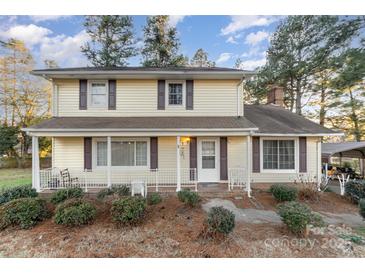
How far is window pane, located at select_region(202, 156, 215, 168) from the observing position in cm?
847

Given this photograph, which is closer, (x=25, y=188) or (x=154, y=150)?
(x=25, y=188)

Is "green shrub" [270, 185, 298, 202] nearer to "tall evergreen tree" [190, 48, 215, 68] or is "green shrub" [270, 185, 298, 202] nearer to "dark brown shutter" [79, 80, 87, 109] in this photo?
"dark brown shutter" [79, 80, 87, 109]

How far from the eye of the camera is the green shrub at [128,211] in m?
4.84

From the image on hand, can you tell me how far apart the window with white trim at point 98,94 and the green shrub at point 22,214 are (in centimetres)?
498

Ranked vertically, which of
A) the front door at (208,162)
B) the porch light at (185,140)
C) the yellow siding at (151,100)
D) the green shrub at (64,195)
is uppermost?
the yellow siding at (151,100)

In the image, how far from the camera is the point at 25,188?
22.1 ft

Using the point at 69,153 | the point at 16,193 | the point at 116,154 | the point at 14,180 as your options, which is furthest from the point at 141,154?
the point at 14,180

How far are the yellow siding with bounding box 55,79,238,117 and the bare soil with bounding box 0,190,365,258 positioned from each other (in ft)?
16.6

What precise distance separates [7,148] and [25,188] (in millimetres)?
15370

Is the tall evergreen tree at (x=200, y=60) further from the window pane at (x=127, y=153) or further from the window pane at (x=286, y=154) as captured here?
the window pane at (x=127, y=153)

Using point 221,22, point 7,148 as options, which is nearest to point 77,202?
point 221,22

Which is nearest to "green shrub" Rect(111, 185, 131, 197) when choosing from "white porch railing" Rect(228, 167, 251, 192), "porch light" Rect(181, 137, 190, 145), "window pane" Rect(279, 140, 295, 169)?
"porch light" Rect(181, 137, 190, 145)

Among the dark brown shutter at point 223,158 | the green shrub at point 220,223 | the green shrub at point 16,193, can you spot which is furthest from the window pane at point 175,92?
the green shrub at point 16,193
